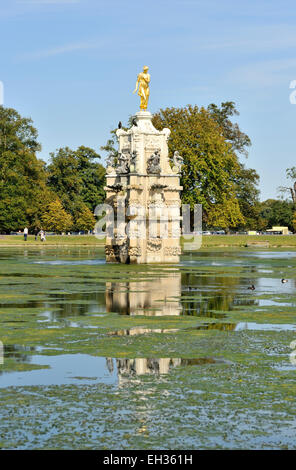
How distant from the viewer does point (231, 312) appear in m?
18.0

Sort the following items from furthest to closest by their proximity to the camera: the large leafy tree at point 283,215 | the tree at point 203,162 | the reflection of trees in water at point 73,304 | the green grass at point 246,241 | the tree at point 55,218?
the large leafy tree at point 283,215 → the tree at point 55,218 → the green grass at point 246,241 → the tree at point 203,162 → the reflection of trees in water at point 73,304

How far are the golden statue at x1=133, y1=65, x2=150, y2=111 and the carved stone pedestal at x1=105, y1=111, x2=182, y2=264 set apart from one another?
2.02ft

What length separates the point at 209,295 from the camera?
22.5 metres

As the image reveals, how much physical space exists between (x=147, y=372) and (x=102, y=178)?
105864 mm

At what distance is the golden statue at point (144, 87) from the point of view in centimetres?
4250

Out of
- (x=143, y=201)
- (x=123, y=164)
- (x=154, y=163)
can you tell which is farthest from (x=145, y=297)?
(x=123, y=164)

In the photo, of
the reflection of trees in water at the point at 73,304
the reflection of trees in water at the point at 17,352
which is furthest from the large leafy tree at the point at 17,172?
the reflection of trees in water at the point at 17,352

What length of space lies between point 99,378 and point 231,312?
8.05 m

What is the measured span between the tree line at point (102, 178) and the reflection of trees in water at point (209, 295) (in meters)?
43.2

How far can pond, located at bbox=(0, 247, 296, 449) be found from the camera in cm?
801

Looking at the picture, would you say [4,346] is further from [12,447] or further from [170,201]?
[170,201]

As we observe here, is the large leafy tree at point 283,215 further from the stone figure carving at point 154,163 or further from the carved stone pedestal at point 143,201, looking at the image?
the stone figure carving at point 154,163

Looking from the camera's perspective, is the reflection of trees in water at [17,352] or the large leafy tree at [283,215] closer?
the reflection of trees in water at [17,352]

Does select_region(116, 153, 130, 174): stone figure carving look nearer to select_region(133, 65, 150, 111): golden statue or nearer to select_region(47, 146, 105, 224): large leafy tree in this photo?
select_region(133, 65, 150, 111): golden statue
